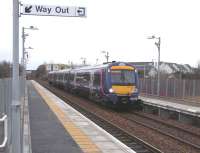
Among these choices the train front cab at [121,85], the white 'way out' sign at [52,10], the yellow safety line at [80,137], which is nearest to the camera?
the white 'way out' sign at [52,10]

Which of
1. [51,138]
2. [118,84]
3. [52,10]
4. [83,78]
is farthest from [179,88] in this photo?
[52,10]

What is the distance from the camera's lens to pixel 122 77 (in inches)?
1002

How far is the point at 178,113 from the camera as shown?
23141mm

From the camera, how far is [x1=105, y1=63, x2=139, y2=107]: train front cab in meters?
24.8

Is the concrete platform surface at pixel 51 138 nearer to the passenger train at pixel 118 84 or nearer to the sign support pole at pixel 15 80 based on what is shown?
the sign support pole at pixel 15 80

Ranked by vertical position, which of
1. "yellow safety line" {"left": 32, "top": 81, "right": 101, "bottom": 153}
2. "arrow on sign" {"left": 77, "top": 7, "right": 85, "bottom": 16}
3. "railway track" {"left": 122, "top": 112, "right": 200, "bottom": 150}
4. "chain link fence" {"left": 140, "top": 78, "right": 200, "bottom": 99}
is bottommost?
"railway track" {"left": 122, "top": 112, "right": 200, "bottom": 150}

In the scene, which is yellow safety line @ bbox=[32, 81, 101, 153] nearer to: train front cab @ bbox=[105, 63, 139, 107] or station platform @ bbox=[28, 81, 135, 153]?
station platform @ bbox=[28, 81, 135, 153]

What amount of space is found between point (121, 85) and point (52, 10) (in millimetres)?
18568

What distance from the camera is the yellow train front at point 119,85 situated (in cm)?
2481

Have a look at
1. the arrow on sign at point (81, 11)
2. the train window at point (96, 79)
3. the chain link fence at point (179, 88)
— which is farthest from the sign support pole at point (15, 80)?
the chain link fence at point (179, 88)

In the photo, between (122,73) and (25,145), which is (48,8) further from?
(122,73)

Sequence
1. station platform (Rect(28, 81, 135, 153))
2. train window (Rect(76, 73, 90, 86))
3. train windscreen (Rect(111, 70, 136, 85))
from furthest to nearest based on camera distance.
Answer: train window (Rect(76, 73, 90, 86)) → train windscreen (Rect(111, 70, 136, 85)) → station platform (Rect(28, 81, 135, 153))

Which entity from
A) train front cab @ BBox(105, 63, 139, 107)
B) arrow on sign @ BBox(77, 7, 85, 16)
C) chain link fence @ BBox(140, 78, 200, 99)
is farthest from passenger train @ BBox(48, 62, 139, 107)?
arrow on sign @ BBox(77, 7, 85, 16)

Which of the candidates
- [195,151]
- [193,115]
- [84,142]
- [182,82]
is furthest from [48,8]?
[182,82]
